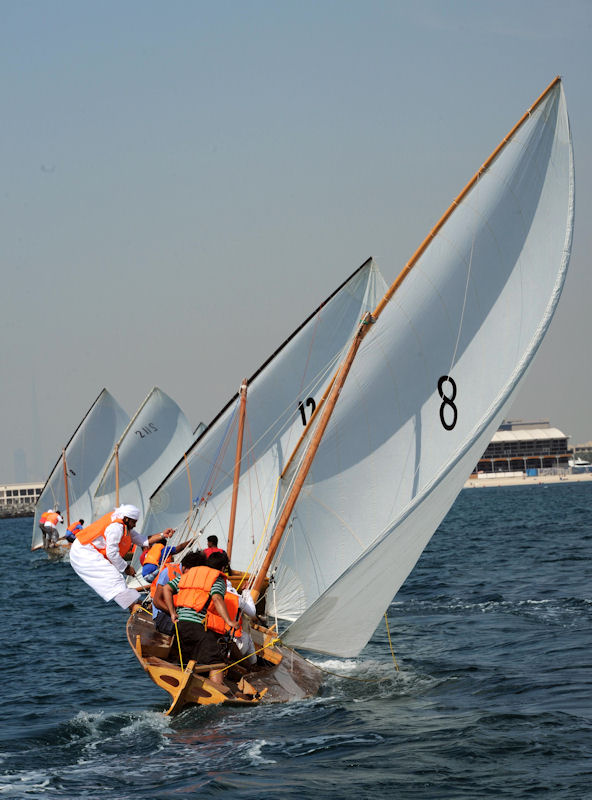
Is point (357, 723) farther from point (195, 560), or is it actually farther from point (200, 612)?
point (195, 560)

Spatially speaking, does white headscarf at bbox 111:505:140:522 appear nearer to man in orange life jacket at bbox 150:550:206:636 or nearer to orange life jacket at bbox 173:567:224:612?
man in orange life jacket at bbox 150:550:206:636

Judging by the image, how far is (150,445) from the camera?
172ft

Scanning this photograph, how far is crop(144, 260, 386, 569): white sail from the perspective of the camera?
2497 cm

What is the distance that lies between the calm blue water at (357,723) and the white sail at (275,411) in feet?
13.0

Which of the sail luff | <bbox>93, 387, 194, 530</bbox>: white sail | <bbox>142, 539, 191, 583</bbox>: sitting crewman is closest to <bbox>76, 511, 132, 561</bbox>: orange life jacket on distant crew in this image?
<bbox>142, 539, 191, 583</bbox>: sitting crewman

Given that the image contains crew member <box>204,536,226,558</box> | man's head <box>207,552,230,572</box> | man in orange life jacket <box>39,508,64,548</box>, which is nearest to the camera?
man's head <box>207,552,230,572</box>

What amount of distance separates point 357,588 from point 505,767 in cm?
377

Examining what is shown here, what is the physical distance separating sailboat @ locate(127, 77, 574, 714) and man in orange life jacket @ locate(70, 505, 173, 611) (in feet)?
2.39

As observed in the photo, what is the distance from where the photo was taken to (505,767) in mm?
11336

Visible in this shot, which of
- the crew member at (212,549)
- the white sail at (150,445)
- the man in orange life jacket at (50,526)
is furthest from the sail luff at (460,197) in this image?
the man in orange life jacket at (50,526)

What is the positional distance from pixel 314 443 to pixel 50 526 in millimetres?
45663

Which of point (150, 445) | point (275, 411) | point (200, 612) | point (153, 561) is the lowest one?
point (200, 612)

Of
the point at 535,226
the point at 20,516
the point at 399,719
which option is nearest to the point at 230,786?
the point at 399,719

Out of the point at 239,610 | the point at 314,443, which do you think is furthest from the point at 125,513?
the point at 314,443
